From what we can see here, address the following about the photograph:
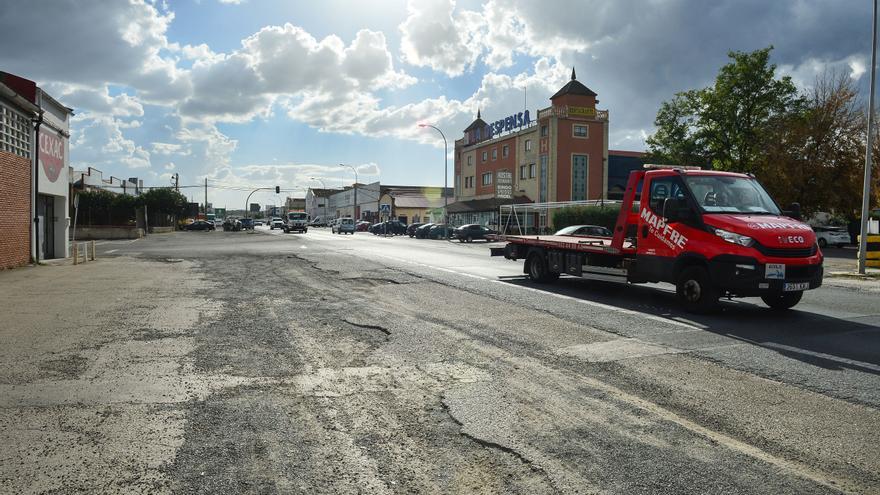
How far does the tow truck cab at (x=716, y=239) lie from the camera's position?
28.8 ft

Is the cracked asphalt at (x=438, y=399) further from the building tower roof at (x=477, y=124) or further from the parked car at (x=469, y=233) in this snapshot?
the building tower roof at (x=477, y=124)

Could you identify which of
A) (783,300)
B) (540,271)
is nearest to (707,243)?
(783,300)

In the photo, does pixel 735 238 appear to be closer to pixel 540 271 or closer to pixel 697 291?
pixel 697 291

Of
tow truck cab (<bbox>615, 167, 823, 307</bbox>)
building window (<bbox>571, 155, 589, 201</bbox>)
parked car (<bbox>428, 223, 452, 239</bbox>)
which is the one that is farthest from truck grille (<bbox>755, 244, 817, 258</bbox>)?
building window (<bbox>571, 155, 589, 201</bbox>)

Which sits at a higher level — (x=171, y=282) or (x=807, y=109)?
(x=807, y=109)

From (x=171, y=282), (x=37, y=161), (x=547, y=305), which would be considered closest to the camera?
(x=547, y=305)

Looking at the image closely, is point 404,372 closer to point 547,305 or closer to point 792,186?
point 547,305

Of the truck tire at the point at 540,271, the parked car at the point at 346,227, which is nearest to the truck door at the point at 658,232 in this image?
the truck tire at the point at 540,271

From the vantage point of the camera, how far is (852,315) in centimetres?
972

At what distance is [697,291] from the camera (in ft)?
31.1

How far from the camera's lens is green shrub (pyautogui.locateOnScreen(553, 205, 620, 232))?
3844 centimetres

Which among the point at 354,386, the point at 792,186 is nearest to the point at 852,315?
the point at 354,386

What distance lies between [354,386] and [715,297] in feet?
20.8

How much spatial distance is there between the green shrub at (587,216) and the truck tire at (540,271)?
23.3 m
